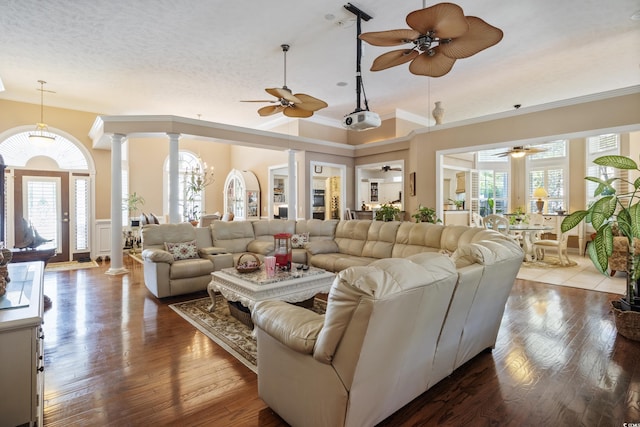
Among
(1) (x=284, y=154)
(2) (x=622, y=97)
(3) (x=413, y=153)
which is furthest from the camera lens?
(1) (x=284, y=154)

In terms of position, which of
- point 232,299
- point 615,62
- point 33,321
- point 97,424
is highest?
point 615,62

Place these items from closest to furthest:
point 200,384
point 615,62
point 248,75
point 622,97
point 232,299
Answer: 1. point 200,384
2. point 232,299
3. point 622,97
4. point 615,62
5. point 248,75

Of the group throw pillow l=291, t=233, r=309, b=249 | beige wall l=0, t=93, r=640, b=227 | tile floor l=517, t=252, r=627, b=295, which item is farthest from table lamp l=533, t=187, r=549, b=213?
throw pillow l=291, t=233, r=309, b=249

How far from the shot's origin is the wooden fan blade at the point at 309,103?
428 cm

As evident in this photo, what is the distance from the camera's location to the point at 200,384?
2.27 m

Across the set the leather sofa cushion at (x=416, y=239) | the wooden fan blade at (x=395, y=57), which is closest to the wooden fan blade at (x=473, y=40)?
the wooden fan blade at (x=395, y=57)

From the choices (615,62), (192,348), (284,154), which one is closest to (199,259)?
(192,348)

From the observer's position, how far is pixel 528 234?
22.0ft

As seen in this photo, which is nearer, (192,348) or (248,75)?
(192,348)

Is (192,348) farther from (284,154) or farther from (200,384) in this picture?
(284,154)

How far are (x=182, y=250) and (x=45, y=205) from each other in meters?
4.71

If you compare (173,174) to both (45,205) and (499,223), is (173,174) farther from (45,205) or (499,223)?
(499,223)

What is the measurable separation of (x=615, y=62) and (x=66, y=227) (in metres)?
11.1

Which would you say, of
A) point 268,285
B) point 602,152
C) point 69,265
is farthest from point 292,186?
point 602,152
